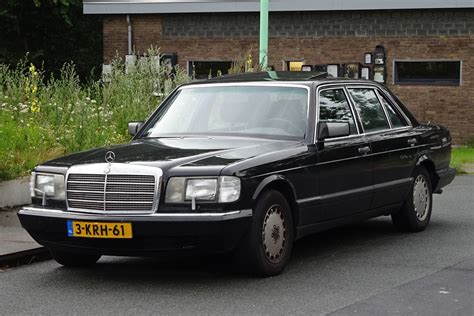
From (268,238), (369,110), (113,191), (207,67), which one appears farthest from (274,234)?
(207,67)

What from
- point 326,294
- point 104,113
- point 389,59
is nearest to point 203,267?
point 326,294

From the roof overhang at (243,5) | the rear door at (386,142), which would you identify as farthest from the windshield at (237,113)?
the roof overhang at (243,5)

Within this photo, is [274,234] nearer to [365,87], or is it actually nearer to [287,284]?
[287,284]

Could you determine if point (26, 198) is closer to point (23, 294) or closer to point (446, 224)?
point (23, 294)

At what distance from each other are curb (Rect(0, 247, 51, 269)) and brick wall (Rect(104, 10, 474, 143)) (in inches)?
685

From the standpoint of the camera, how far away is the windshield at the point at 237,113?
834cm

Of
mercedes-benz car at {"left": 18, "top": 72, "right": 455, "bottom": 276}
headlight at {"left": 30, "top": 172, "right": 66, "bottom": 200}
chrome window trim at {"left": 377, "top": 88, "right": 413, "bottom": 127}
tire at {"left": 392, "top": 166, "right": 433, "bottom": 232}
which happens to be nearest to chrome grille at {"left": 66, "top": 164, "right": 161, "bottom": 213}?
mercedes-benz car at {"left": 18, "top": 72, "right": 455, "bottom": 276}

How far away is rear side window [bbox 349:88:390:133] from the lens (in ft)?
30.4

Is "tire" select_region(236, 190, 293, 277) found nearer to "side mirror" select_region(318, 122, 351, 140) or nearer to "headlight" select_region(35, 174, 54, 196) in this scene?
"side mirror" select_region(318, 122, 351, 140)

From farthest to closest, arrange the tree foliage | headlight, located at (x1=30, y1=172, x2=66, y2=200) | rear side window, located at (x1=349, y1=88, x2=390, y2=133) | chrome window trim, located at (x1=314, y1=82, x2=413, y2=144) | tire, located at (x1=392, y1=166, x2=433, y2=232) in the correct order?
the tree foliage < tire, located at (x1=392, y1=166, x2=433, y2=232) < rear side window, located at (x1=349, y1=88, x2=390, y2=133) < chrome window trim, located at (x1=314, y1=82, x2=413, y2=144) < headlight, located at (x1=30, y1=172, x2=66, y2=200)

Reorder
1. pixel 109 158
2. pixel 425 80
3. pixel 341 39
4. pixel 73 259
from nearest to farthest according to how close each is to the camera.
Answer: pixel 109 158
pixel 73 259
pixel 425 80
pixel 341 39

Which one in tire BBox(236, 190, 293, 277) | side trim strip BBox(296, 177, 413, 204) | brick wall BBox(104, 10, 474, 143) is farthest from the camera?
brick wall BBox(104, 10, 474, 143)

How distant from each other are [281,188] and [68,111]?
6127 mm

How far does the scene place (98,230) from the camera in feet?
23.4
